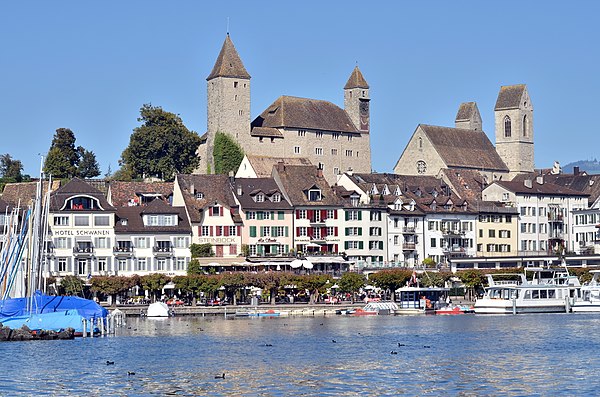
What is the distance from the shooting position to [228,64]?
169m

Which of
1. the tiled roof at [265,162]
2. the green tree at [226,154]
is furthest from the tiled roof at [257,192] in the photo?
the green tree at [226,154]

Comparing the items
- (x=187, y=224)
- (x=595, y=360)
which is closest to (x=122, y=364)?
(x=595, y=360)

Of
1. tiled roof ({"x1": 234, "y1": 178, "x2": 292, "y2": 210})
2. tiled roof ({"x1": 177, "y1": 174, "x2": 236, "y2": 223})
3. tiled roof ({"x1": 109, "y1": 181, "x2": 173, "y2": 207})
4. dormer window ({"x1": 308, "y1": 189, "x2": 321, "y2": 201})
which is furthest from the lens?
dormer window ({"x1": 308, "y1": 189, "x2": 321, "y2": 201})

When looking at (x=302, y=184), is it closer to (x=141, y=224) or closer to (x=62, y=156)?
(x=141, y=224)

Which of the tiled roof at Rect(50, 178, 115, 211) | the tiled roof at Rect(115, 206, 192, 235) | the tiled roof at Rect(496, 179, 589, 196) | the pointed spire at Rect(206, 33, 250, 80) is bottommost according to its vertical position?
the tiled roof at Rect(115, 206, 192, 235)

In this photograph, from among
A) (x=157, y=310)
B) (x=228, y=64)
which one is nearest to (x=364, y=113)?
(x=228, y=64)

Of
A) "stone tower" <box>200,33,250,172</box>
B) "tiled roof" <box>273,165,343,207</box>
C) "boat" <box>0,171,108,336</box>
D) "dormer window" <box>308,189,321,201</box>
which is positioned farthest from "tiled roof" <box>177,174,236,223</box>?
"boat" <box>0,171,108,336</box>

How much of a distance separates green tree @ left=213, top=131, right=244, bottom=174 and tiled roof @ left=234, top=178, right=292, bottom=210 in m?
24.2

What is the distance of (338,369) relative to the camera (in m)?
69.2

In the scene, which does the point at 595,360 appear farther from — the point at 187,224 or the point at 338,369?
the point at 187,224

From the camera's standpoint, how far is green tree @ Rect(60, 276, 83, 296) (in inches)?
4567

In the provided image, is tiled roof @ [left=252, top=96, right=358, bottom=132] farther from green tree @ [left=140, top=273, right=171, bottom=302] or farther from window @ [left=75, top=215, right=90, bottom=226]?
green tree @ [left=140, top=273, right=171, bottom=302]

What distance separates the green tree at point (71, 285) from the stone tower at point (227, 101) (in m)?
48.2

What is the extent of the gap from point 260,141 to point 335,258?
37.3 meters
